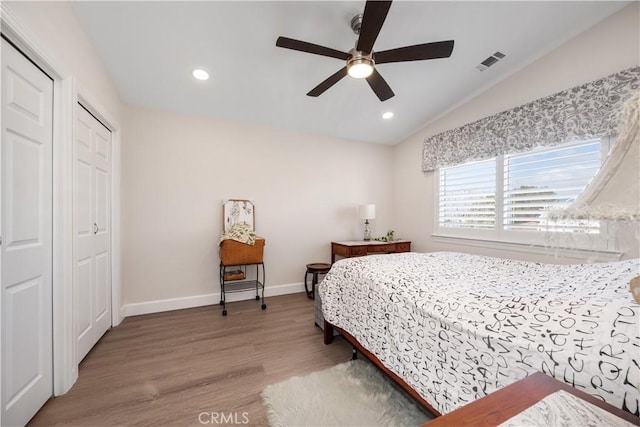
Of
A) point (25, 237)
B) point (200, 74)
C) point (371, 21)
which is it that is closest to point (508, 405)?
point (371, 21)

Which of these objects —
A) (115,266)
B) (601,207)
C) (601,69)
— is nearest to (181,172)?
(115,266)

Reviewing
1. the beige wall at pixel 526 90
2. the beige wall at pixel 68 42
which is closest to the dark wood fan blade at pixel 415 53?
the beige wall at pixel 526 90

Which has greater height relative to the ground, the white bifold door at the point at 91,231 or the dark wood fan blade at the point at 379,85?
the dark wood fan blade at the point at 379,85

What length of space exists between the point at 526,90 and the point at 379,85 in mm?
1809

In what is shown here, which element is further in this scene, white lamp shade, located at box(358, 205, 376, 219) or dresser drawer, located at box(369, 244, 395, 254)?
white lamp shade, located at box(358, 205, 376, 219)

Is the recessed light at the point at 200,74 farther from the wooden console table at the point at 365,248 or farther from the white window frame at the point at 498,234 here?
the white window frame at the point at 498,234

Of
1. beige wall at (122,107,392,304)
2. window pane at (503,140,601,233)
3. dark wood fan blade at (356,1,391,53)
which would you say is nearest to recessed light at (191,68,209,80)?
beige wall at (122,107,392,304)

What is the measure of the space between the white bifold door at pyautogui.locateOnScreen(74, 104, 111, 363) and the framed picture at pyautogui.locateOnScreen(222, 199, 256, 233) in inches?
46.0

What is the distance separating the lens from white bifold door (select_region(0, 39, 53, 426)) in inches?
50.4

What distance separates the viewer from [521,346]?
964mm

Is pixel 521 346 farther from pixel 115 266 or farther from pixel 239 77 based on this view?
pixel 115 266

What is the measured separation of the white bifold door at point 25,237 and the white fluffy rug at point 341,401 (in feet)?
4.42

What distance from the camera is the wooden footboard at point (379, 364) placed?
4.23 feet

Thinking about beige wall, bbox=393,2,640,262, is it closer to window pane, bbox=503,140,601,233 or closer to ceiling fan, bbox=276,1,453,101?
window pane, bbox=503,140,601,233
